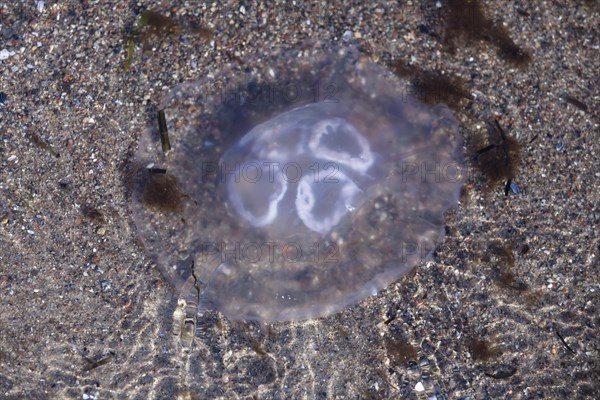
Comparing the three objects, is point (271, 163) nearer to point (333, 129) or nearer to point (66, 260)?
point (333, 129)

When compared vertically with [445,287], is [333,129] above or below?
above

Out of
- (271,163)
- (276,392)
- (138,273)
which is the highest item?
(271,163)

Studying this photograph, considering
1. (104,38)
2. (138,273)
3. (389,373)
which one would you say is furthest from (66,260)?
(389,373)

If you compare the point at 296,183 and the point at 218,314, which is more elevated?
the point at 296,183

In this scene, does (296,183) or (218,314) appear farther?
(218,314)

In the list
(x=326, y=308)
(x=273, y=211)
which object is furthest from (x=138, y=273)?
(x=326, y=308)

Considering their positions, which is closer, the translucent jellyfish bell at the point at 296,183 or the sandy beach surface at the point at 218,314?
the translucent jellyfish bell at the point at 296,183

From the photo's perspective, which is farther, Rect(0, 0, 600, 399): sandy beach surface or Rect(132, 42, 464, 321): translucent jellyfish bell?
Rect(0, 0, 600, 399): sandy beach surface
